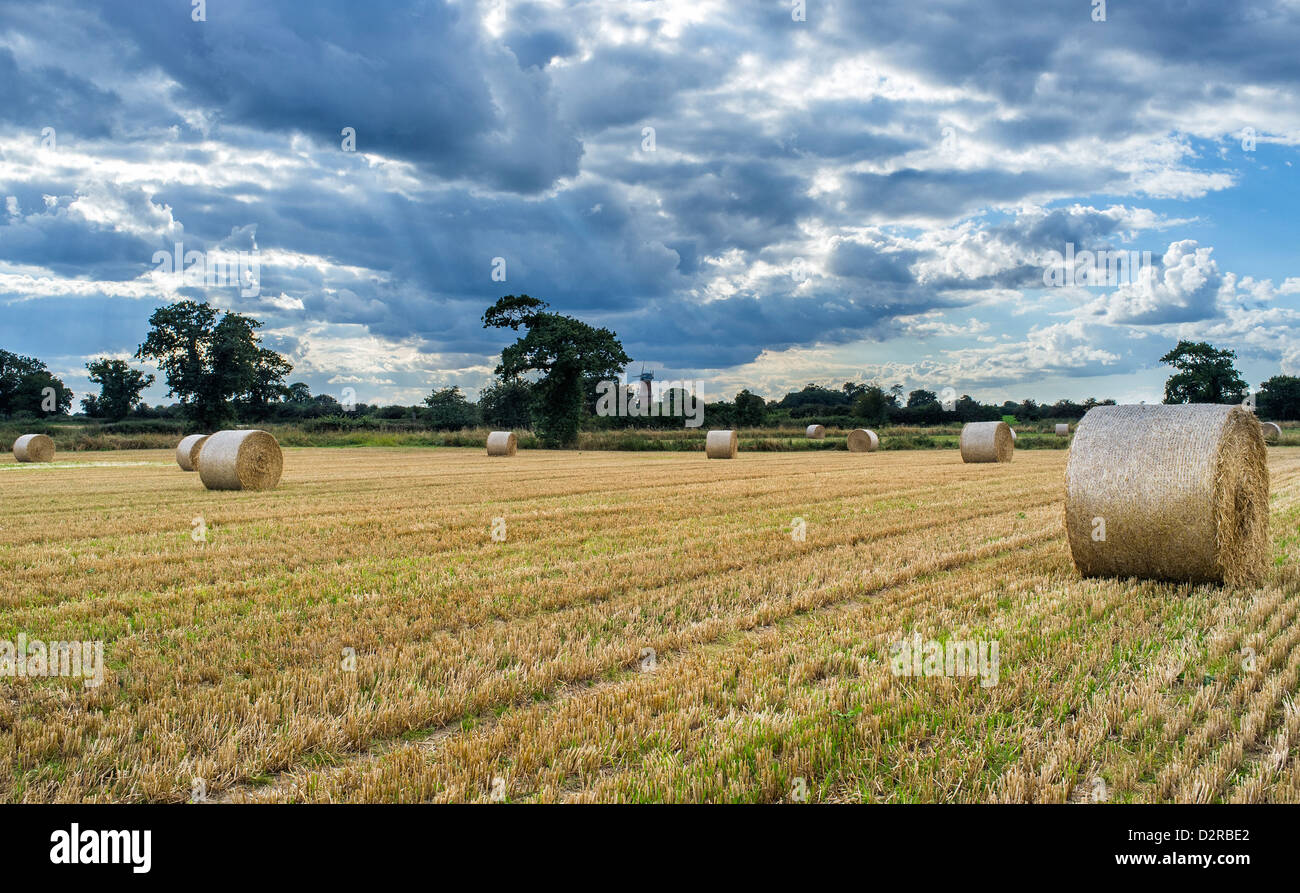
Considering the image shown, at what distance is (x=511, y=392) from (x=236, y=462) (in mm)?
81209

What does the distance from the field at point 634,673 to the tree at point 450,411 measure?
222ft

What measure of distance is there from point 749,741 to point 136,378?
90749mm

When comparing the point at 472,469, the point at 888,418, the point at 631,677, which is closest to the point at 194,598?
the point at 631,677

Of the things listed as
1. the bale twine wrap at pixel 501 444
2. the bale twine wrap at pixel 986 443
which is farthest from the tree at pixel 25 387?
the bale twine wrap at pixel 986 443

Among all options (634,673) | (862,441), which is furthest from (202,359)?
(634,673)

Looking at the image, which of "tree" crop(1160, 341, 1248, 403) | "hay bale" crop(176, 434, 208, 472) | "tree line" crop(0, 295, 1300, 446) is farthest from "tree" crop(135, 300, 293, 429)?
"tree" crop(1160, 341, 1248, 403)

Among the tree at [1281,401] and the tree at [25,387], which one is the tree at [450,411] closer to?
the tree at [25,387]

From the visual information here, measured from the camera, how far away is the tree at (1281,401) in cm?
7819

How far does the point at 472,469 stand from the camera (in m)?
28.3

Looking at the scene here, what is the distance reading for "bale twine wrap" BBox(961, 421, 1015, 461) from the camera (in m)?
28.2

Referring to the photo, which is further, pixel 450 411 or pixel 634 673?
pixel 450 411

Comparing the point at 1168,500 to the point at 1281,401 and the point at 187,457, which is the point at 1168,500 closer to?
the point at 187,457

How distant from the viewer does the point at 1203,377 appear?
84062mm
